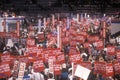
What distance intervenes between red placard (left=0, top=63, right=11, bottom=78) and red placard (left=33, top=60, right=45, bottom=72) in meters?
0.82

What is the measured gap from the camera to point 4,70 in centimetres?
845

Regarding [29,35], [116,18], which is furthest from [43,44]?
[116,18]

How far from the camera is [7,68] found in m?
8.49

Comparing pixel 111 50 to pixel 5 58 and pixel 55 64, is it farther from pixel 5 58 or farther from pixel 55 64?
pixel 5 58

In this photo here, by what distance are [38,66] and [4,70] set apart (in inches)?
41.7

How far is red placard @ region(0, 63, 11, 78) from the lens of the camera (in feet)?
27.7

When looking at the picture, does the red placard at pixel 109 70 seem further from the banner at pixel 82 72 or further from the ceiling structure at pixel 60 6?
the ceiling structure at pixel 60 6

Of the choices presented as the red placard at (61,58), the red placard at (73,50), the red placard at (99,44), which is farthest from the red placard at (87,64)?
the red placard at (99,44)

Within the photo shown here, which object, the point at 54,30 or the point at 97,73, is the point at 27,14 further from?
the point at 97,73

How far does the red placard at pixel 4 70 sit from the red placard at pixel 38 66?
816 mm

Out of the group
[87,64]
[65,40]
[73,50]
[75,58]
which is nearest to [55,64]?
[75,58]

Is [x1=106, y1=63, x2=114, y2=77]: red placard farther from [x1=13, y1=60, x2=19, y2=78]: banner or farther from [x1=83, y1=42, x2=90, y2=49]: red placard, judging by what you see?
[x1=13, y1=60, x2=19, y2=78]: banner

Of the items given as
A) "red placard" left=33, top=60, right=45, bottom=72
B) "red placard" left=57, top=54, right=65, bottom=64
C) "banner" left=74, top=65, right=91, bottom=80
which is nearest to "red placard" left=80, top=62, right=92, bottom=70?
"banner" left=74, top=65, right=91, bottom=80

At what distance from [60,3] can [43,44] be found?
1620 millimetres
